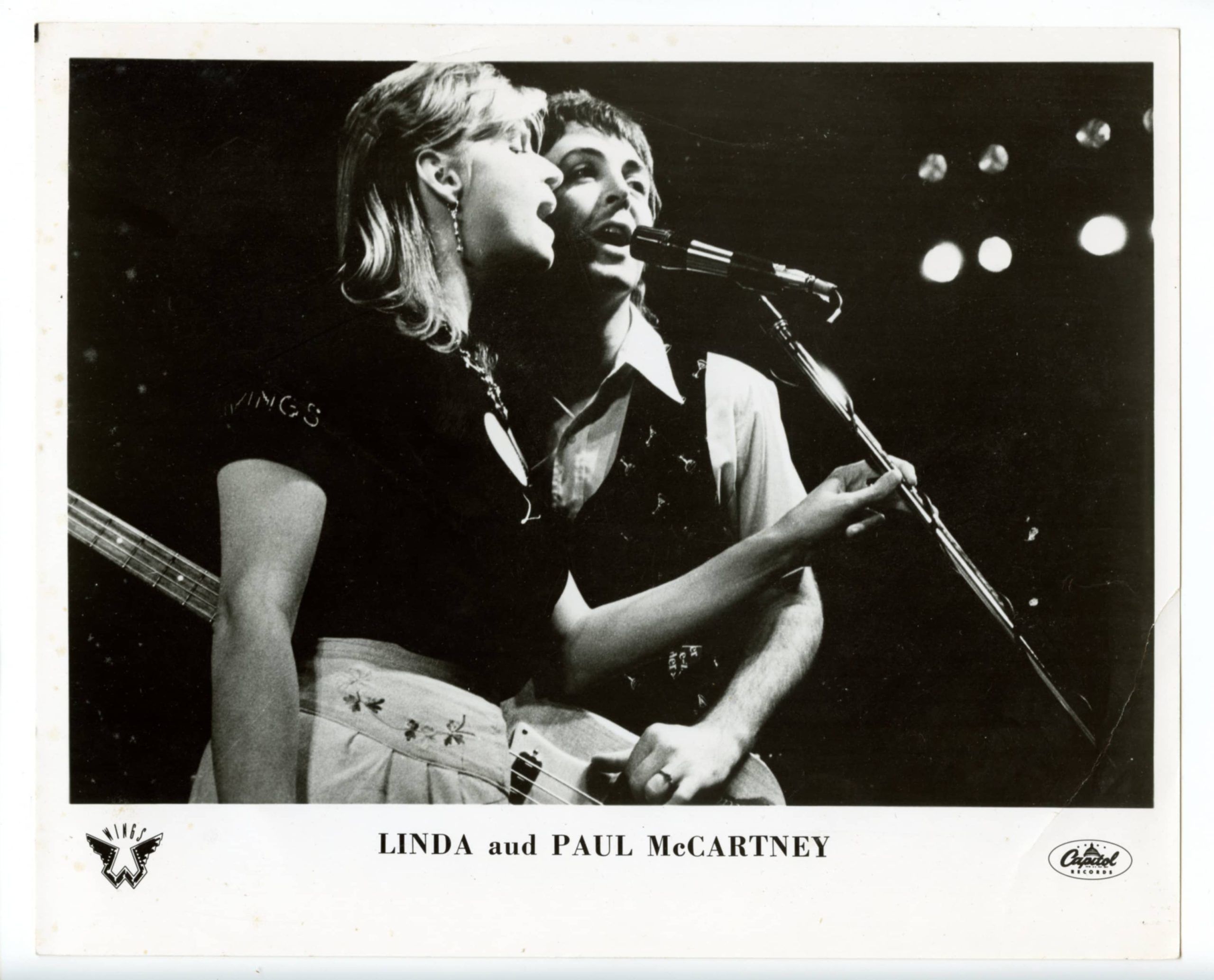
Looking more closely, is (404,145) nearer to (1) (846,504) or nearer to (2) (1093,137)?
(1) (846,504)

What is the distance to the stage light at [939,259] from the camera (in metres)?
1.23

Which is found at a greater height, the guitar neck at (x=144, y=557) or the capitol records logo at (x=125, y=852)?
the guitar neck at (x=144, y=557)

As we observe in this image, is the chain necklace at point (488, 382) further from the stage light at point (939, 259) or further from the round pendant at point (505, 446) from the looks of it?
the stage light at point (939, 259)

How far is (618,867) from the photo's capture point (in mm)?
1207

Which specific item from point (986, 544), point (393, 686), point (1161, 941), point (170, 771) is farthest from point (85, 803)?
point (1161, 941)

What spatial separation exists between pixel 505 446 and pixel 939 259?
0.55 m

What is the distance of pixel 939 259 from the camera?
123 centimetres

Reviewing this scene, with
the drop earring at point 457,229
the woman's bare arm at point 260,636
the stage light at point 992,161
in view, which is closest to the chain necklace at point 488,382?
the drop earring at point 457,229

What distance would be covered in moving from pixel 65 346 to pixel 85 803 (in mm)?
534

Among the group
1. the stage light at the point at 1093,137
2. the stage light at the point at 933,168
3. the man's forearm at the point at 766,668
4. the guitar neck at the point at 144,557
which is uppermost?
the stage light at the point at 1093,137

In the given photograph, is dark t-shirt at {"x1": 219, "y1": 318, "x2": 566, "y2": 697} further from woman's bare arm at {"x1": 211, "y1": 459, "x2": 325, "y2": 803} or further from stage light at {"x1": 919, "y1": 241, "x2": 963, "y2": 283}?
stage light at {"x1": 919, "y1": 241, "x2": 963, "y2": 283}

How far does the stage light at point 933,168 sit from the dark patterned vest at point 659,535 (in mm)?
338

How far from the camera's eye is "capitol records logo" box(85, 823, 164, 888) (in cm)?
121

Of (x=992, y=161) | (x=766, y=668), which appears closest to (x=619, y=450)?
(x=766, y=668)
